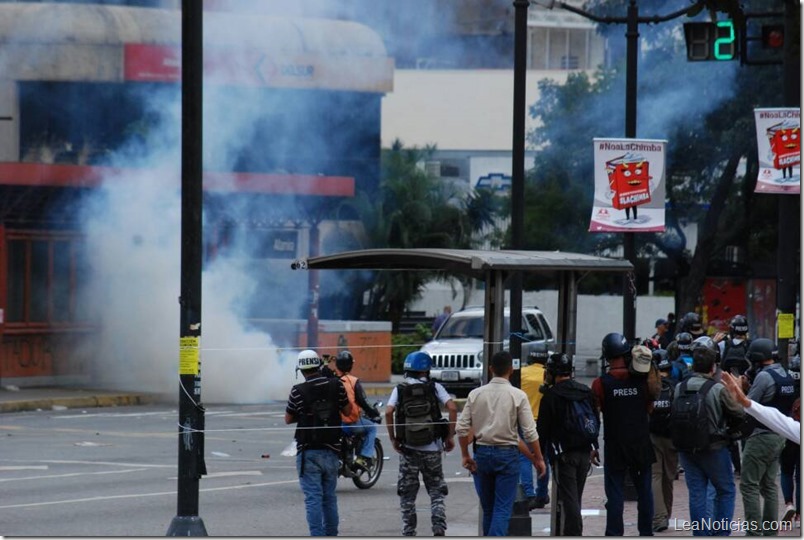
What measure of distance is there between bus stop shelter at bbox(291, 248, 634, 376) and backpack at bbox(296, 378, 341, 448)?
0.98 m

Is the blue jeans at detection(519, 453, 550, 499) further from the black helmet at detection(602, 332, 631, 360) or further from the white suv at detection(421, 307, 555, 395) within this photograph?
the white suv at detection(421, 307, 555, 395)

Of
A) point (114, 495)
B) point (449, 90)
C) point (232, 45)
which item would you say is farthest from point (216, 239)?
point (449, 90)

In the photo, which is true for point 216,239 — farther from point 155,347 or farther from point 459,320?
point 459,320

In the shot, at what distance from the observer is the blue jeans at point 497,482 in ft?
32.3

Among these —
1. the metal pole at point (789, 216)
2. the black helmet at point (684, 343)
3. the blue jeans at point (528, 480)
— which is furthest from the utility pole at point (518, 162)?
the metal pole at point (789, 216)

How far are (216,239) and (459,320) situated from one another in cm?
523

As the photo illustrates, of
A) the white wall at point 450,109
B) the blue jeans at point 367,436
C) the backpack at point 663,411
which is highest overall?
the white wall at point 450,109

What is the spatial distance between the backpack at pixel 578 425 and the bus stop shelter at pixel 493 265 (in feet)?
2.39

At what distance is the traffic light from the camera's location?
51.5 feet

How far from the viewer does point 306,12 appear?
108 feet

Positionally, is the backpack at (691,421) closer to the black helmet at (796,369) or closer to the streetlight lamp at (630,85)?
the black helmet at (796,369)

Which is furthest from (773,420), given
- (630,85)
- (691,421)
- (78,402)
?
(78,402)

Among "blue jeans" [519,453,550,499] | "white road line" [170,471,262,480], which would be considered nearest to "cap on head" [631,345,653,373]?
"blue jeans" [519,453,550,499]

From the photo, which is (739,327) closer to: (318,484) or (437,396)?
(437,396)
